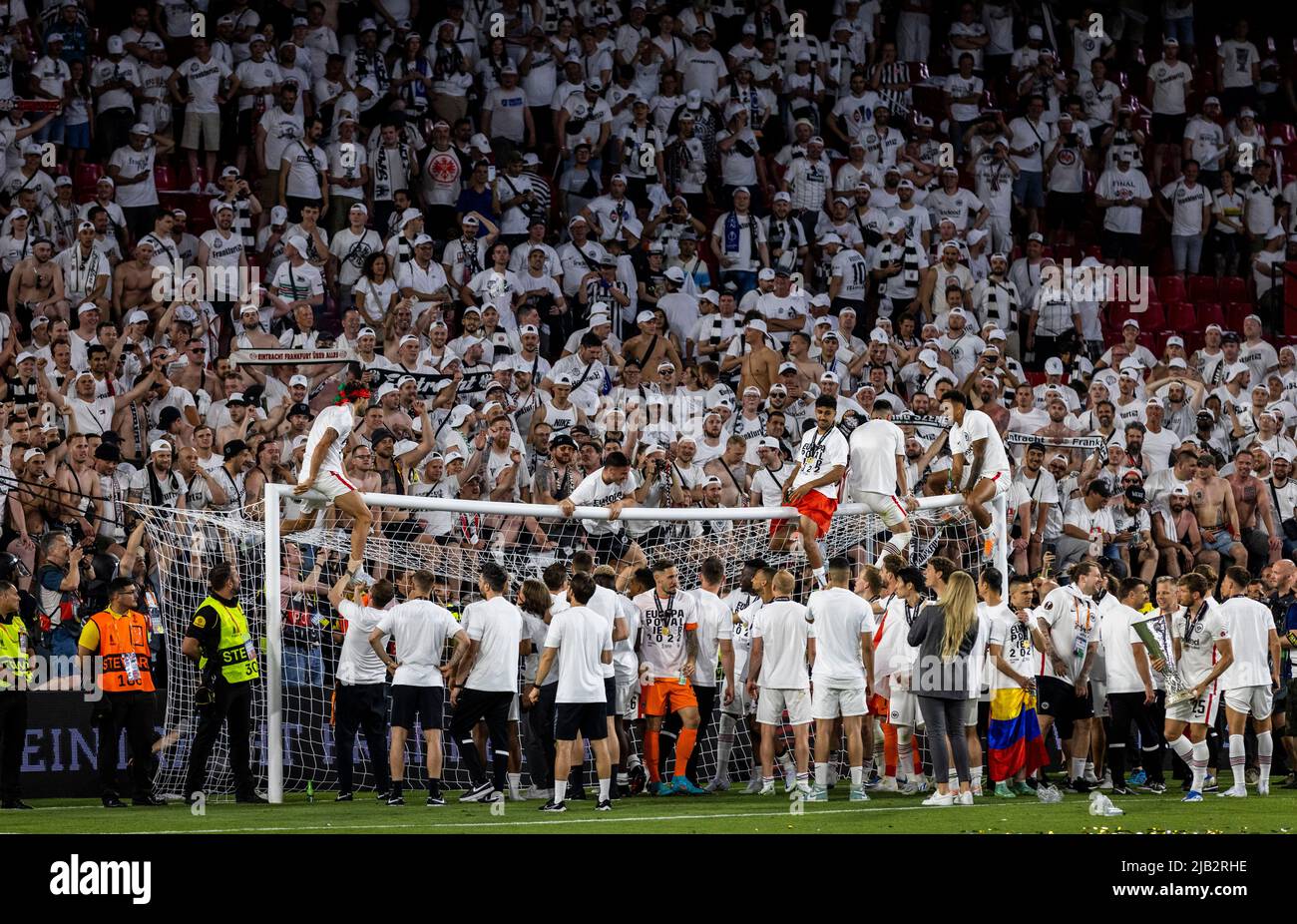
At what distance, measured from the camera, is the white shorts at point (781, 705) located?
47.8 ft

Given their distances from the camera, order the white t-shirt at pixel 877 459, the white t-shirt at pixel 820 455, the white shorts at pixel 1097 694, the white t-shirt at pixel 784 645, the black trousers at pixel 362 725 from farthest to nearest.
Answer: the white t-shirt at pixel 877 459
the white shorts at pixel 1097 694
the white t-shirt at pixel 820 455
the white t-shirt at pixel 784 645
the black trousers at pixel 362 725

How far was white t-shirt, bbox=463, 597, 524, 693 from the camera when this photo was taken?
45.0ft

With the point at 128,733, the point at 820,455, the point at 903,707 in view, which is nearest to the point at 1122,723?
the point at 903,707

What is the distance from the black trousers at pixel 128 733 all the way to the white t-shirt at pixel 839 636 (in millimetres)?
5225

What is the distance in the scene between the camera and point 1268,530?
2056cm

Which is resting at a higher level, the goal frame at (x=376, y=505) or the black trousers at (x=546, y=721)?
the goal frame at (x=376, y=505)

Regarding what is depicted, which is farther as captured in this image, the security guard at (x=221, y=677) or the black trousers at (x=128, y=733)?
the black trousers at (x=128, y=733)

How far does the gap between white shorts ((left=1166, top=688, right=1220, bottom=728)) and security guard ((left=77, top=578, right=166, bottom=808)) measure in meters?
8.06

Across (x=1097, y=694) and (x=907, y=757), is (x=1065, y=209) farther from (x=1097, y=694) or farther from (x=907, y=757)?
(x=907, y=757)

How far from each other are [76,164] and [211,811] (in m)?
10.7

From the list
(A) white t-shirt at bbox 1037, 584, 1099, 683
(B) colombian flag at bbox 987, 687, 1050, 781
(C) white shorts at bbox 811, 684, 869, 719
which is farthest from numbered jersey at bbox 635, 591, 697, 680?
(A) white t-shirt at bbox 1037, 584, 1099, 683

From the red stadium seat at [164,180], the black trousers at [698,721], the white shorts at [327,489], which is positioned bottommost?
the black trousers at [698,721]

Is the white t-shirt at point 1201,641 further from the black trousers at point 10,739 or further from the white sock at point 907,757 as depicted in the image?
the black trousers at point 10,739

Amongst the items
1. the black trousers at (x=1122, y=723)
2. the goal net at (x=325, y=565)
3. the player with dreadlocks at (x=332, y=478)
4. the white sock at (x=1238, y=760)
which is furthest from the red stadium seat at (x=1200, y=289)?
the player with dreadlocks at (x=332, y=478)
